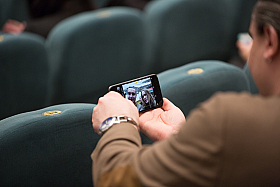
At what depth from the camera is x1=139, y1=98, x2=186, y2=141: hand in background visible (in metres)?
0.70

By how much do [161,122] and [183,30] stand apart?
115 centimetres

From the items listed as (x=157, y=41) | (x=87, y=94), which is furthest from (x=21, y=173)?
(x=157, y=41)

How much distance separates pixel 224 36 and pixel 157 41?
1.55 feet

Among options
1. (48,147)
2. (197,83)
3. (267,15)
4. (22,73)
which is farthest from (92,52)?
(267,15)

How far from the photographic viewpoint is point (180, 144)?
46 cm

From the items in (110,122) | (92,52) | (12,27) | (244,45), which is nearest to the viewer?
(110,122)

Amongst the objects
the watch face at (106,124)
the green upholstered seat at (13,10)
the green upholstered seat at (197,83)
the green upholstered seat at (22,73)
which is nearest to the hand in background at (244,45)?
the green upholstered seat at (197,83)

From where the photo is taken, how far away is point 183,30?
70.9 inches

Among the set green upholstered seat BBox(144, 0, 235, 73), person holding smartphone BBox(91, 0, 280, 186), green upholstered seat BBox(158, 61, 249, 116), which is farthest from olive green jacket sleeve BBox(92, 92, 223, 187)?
green upholstered seat BBox(144, 0, 235, 73)

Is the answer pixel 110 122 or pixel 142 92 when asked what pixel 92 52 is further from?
pixel 110 122

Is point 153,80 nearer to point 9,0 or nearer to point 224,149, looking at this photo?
point 224,149

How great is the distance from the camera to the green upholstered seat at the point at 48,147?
690 mm

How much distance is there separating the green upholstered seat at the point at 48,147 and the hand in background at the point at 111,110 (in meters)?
0.14

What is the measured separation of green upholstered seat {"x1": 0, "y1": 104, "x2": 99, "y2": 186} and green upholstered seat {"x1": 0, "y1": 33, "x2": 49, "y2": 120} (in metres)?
0.62
